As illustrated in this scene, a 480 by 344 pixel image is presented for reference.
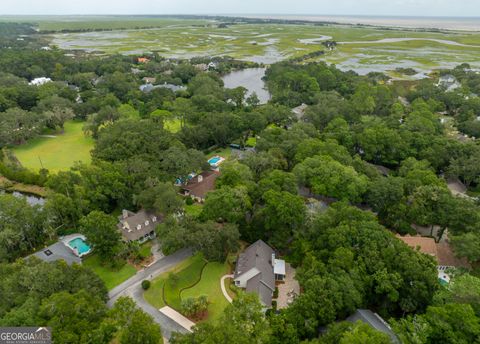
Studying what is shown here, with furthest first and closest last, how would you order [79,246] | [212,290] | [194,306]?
[79,246] < [212,290] < [194,306]

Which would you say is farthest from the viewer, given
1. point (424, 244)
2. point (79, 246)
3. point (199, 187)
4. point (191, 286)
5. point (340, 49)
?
point (340, 49)

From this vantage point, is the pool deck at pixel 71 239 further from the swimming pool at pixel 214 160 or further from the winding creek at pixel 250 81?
the winding creek at pixel 250 81

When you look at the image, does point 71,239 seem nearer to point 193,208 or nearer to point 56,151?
point 193,208

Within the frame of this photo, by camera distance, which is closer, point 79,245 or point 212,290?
point 212,290

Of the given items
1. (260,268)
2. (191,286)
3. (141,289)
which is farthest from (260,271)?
(141,289)

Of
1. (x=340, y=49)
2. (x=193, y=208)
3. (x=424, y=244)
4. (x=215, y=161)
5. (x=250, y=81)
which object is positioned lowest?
(x=193, y=208)

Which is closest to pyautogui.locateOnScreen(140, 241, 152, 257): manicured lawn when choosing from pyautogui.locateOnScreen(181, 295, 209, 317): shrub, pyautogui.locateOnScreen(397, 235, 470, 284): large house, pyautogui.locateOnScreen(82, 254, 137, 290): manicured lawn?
pyautogui.locateOnScreen(82, 254, 137, 290): manicured lawn
